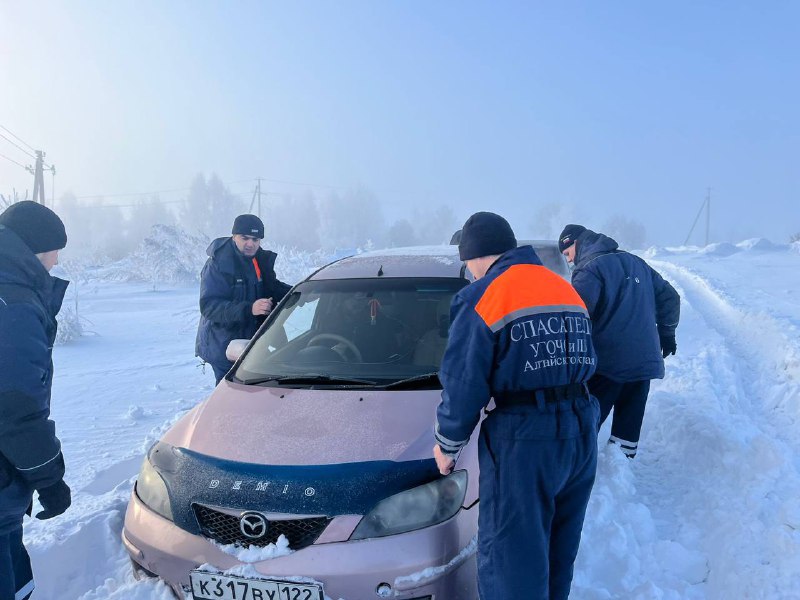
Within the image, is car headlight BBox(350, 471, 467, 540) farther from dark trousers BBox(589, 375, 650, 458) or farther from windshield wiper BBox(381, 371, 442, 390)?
dark trousers BBox(589, 375, 650, 458)

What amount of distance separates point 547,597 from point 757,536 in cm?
172

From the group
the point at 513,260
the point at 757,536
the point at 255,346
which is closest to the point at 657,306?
the point at 757,536

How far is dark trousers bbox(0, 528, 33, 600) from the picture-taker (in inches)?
→ 86.2

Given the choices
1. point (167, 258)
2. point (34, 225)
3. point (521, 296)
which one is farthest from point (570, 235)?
point (167, 258)

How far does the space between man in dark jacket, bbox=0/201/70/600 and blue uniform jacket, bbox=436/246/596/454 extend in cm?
150

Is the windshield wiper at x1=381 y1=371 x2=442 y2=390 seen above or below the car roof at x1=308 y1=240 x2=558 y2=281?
below

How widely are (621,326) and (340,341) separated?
1930 millimetres

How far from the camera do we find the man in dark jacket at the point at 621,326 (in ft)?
12.6

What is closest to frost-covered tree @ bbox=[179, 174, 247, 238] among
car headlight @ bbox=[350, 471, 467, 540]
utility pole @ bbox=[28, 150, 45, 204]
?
utility pole @ bbox=[28, 150, 45, 204]

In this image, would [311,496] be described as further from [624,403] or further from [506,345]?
[624,403]

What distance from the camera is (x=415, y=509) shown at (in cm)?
218

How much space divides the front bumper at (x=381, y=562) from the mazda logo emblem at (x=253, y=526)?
0.10 meters

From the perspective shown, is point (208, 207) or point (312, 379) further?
point (208, 207)

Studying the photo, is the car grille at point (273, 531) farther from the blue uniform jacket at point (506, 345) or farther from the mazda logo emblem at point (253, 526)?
the blue uniform jacket at point (506, 345)
